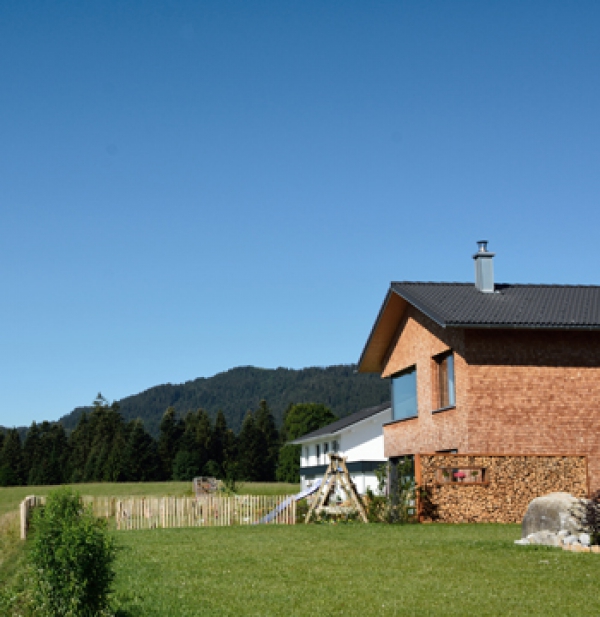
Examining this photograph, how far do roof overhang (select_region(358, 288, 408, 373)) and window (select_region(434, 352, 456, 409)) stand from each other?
293cm

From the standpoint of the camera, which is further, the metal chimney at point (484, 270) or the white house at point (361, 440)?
the white house at point (361, 440)

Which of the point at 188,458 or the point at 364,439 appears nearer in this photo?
the point at 364,439

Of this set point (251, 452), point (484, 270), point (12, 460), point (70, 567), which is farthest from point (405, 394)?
point (12, 460)

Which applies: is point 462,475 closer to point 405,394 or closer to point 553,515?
point 553,515

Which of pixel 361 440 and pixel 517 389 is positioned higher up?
pixel 517 389

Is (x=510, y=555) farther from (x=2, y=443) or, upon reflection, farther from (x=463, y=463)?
(x=2, y=443)

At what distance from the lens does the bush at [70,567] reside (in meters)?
7.06

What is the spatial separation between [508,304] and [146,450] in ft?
215

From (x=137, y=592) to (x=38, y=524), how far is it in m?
2.17

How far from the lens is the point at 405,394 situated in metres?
26.3

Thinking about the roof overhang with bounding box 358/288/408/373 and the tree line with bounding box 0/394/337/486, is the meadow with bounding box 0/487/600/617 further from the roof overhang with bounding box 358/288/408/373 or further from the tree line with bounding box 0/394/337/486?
the tree line with bounding box 0/394/337/486

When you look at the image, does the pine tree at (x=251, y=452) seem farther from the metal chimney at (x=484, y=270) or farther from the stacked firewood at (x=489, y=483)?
the stacked firewood at (x=489, y=483)

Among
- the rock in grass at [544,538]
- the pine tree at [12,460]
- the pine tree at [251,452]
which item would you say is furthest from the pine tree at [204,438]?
the rock in grass at [544,538]

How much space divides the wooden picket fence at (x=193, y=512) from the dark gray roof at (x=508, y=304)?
23.2ft
